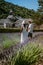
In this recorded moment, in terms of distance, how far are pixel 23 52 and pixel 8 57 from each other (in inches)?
15.2

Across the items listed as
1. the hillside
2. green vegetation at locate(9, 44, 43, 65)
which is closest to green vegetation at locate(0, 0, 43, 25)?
the hillside

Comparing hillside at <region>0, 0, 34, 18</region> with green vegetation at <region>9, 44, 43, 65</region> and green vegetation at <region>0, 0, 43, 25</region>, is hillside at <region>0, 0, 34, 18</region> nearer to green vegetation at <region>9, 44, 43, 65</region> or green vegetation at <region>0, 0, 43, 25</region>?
green vegetation at <region>0, 0, 43, 25</region>

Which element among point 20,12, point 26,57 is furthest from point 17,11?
point 26,57

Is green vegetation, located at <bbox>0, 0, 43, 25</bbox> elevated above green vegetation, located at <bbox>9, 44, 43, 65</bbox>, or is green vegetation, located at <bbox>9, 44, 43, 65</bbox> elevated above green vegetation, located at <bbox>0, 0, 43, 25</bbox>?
green vegetation, located at <bbox>9, 44, 43, 65</bbox>

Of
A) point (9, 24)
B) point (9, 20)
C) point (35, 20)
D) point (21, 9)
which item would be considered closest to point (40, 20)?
point (35, 20)

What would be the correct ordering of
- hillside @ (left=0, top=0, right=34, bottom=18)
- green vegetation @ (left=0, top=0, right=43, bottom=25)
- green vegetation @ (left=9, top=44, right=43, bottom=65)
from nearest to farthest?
green vegetation @ (left=9, top=44, right=43, bottom=65), green vegetation @ (left=0, top=0, right=43, bottom=25), hillside @ (left=0, top=0, right=34, bottom=18)

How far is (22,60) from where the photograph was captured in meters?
6.10

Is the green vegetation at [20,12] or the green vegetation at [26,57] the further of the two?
the green vegetation at [20,12]

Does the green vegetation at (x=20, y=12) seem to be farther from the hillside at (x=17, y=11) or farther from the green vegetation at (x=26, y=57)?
the green vegetation at (x=26, y=57)

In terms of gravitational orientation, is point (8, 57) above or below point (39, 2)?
above

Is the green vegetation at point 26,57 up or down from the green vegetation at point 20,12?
up

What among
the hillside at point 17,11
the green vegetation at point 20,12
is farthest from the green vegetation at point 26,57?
the hillside at point 17,11

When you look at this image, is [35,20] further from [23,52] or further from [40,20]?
[23,52]

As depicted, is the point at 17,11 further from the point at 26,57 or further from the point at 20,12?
the point at 26,57
